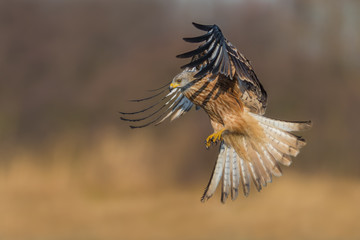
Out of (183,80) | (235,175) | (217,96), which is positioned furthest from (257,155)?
(183,80)

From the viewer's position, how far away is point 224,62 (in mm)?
3338

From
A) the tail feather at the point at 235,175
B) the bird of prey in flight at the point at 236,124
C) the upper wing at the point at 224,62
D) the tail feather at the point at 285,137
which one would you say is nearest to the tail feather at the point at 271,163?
the bird of prey in flight at the point at 236,124

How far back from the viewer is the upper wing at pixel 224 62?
322 centimetres

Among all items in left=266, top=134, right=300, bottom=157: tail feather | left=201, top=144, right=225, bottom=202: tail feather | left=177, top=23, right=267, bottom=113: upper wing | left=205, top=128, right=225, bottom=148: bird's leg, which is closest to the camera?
left=177, top=23, right=267, bottom=113: upper wing

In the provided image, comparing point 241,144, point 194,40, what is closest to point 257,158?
point 241,144

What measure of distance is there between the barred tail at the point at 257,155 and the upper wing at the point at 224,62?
0.56 feet

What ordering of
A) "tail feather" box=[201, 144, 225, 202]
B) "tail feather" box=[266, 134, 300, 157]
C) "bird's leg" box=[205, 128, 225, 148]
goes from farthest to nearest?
"tail feather" box=[201, 144, 225, 202]
"tail feather" box=[266, 134, 300, 157]
"bird's leg" box=[205, 128, 225, 148]

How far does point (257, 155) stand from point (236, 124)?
0.91 feet

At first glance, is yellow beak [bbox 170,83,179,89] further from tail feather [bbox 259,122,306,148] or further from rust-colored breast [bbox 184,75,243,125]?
tail feather [bbox 259,122,306,148]

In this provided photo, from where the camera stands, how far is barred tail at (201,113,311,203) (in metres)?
3.89

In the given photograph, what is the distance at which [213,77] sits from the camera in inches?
149

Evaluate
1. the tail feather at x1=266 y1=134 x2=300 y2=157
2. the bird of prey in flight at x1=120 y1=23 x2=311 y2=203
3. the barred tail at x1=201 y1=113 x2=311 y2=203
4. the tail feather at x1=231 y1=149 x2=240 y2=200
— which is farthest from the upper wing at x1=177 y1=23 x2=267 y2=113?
the tail feather at x1=231 y1=149 x2=240 y2=200

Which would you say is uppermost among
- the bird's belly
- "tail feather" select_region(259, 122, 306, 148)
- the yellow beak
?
the yellow beak

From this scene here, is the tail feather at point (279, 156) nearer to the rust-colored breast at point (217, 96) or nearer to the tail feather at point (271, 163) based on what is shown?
the tail feather at point (271, 163)
